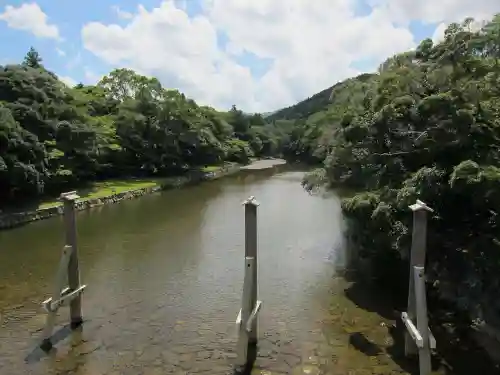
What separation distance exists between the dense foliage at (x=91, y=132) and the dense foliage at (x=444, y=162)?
1923 cm

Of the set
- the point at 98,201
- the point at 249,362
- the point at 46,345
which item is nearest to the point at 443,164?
the point at 249,362

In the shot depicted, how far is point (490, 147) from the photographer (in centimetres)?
1138

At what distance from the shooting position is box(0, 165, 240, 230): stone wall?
24.8 m

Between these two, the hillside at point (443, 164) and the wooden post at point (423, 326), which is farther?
the hillside at point (443, 164)

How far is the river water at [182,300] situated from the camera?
34.3 ft

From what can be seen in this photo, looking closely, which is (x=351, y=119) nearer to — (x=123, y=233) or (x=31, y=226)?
(x=123, y=233)

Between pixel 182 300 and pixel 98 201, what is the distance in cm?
2033

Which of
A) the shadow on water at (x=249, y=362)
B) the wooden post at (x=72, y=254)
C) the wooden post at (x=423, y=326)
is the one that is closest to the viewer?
the wooden post at (x=423, y=326)

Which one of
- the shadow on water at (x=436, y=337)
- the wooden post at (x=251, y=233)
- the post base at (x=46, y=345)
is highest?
the wooden post at (x=251, y=233)

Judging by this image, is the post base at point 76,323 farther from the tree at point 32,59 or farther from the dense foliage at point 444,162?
the tree at point 32,59

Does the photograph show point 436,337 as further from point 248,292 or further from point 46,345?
point 46,345

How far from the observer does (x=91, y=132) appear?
3378 cm

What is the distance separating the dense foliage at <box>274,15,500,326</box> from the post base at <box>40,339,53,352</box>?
29.4ft

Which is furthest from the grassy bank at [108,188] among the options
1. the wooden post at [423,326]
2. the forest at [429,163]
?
the wooden post at [423,326]
